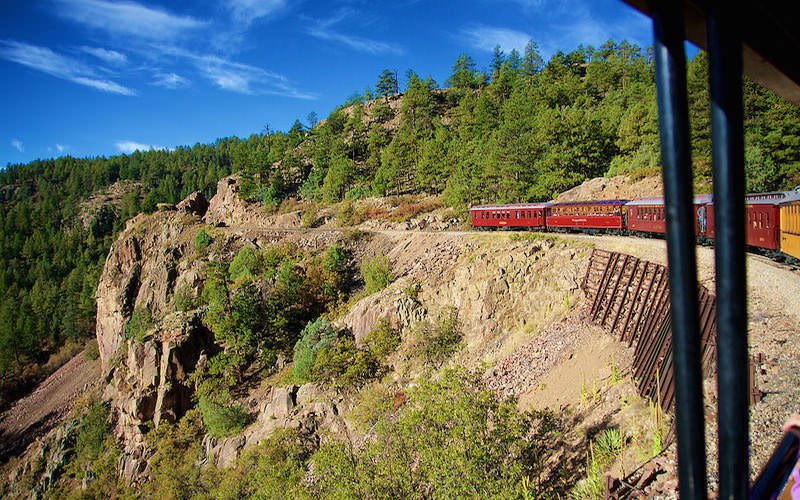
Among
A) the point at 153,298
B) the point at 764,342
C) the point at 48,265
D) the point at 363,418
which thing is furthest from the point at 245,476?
the point at 48,265

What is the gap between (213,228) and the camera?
49.9 m

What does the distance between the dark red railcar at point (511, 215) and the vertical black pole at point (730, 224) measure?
27.3 m

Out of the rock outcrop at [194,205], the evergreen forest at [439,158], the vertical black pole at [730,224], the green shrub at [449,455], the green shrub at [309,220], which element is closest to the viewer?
the vertical black pole at [730,224]

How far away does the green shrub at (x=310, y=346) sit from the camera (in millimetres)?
22500

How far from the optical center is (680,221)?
1002mm

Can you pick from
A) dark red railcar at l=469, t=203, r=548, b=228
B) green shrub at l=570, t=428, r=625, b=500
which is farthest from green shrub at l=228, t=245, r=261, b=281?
green shrub at l=570, t=428, r=625, b=500

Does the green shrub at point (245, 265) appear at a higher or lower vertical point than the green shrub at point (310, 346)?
higher

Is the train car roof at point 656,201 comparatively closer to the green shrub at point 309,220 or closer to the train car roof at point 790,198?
the train car roof at point 790,198

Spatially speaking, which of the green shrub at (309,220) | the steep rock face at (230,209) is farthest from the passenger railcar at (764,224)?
the steep rock face at (230,209)

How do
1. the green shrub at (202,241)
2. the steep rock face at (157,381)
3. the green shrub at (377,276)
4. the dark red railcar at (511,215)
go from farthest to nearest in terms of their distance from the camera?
the green shrub at (202,241)
the steep rock face at (157,381)
the dark red railcar at (511,215)
the green shrub at (377,276)

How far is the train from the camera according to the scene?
14961mm

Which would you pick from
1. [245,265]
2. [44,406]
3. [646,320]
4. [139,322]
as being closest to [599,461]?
[646,320]

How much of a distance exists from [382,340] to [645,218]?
579 inches

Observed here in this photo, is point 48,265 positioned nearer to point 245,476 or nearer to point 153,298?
point 153,298
